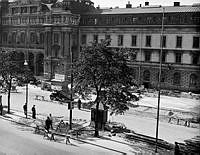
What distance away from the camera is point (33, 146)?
26953 millimetres

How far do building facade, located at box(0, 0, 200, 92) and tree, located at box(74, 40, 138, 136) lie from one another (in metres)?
24.1

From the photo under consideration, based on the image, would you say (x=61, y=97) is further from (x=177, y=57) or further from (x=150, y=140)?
(x=177, y=57)

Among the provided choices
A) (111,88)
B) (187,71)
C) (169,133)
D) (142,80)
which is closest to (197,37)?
(187,71)

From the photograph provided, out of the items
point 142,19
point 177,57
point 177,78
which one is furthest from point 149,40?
point 177,78

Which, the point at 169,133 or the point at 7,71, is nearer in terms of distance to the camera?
the point at 169,133

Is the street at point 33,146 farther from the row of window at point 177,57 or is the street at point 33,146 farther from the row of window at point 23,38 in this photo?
the row of window at point 23,38

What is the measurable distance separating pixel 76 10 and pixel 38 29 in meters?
12.5

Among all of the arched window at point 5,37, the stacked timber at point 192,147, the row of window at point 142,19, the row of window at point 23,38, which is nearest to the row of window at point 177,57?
the row of window at point 142,19

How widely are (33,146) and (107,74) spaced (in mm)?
8966

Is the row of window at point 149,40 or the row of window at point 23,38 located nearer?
the row of window at point 149,40

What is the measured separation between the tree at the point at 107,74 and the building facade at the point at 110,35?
79.0 feet

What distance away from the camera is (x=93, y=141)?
28547 millimetres

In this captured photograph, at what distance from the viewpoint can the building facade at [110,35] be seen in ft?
204

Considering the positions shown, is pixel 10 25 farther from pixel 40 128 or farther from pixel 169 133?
pixel 169 133
